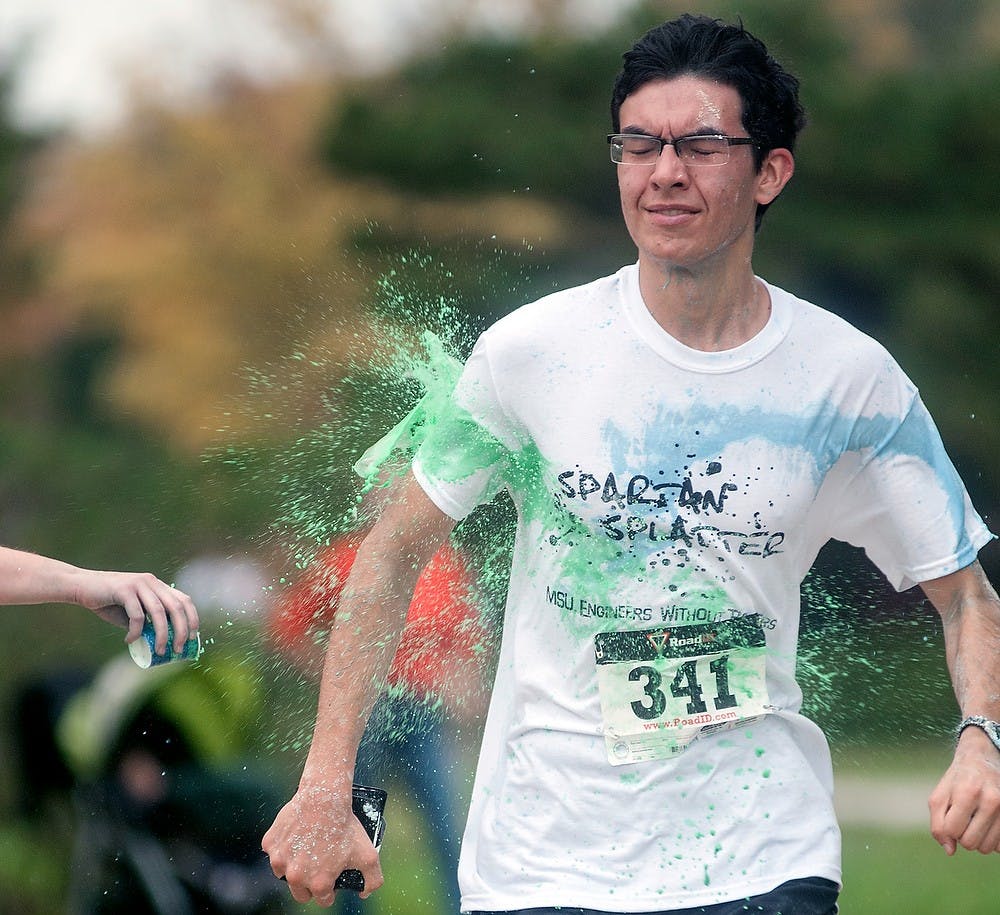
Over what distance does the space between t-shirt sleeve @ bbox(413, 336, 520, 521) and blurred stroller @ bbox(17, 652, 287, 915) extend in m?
2.31

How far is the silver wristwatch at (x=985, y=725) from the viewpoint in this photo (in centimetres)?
273

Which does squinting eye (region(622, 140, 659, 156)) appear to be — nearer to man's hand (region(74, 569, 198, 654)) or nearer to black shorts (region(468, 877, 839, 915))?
man's hand (region(74, 569, 198, 654))

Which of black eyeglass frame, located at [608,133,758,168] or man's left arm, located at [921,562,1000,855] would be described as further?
black eyeglass frame, located at [608,133,758,168]

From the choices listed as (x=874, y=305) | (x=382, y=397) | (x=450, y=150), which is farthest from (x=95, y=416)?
(x=382, y=397)

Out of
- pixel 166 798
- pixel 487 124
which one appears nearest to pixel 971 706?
pixel 166 798

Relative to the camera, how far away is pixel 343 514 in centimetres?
392

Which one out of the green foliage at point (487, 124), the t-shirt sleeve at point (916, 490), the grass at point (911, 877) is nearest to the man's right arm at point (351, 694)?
the t-shirt sleeve at point (916, 490)

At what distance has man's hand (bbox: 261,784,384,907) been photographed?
8.96ft

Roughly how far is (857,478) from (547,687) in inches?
26.9

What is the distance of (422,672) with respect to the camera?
3.89 metres

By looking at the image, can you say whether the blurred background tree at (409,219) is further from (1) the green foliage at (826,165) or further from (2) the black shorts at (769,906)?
(2) the black shorts at (769,906)

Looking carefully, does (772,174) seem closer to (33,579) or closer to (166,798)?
(33,579)

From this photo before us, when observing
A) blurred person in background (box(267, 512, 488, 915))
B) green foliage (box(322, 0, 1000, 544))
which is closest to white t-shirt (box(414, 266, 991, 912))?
blurred person in background (box(267, 512, 488, 915))

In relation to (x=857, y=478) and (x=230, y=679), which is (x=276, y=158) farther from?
(x=857, y=478)
